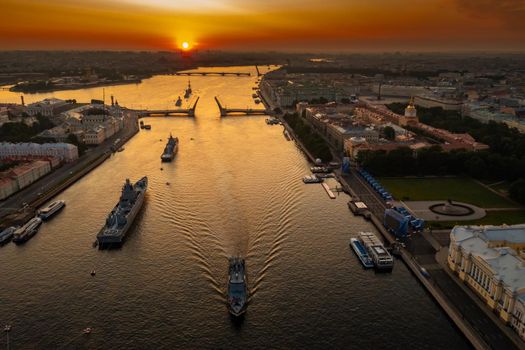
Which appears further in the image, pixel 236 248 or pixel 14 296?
pixel 236 248

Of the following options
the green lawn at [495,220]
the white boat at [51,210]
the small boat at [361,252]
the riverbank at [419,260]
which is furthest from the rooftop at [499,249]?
the white boat at [51,210]

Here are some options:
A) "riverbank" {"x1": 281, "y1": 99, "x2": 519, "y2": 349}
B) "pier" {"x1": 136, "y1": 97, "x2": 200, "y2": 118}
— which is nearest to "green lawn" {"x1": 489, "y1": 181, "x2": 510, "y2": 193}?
"riverbank" {"x1": 281, "y1": 99, "x2": 519, "y2": 349}

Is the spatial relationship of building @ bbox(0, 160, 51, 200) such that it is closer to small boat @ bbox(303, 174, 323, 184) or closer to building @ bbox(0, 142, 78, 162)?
building @ bbox(0, 142, 78, 162)

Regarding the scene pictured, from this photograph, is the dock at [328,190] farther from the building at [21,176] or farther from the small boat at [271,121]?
the small boat at [271,121]

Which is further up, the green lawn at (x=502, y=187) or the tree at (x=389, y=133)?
the tree at (x=389, y=133)

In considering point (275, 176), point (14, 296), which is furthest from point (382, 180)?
point (14, 296)

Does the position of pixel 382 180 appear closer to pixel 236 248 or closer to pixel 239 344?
pixel 236 248

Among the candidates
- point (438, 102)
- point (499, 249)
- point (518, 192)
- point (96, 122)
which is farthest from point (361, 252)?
point (438, 102)
